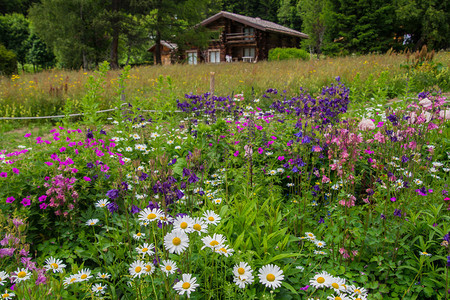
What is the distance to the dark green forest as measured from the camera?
21.9m

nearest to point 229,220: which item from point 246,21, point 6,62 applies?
point 6,62

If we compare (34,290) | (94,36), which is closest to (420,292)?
(34,290)

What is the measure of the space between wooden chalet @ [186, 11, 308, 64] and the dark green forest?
3.49 m

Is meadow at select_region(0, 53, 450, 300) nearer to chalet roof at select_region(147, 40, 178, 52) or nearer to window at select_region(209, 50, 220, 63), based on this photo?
chalet roof at select_region(147, 40, 178, 52)

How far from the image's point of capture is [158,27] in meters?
23.4

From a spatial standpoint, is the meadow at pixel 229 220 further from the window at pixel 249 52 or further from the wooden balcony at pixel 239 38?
the window at pixel 249 52

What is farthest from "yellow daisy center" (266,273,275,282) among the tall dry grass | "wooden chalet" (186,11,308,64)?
"wooden chalet" (186,11,308,64)

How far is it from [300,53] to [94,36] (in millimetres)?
17471

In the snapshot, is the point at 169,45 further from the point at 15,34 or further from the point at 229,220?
the point at 229,220

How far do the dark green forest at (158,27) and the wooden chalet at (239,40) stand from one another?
3.49 m

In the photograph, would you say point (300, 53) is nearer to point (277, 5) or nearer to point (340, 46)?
point (340, 46)

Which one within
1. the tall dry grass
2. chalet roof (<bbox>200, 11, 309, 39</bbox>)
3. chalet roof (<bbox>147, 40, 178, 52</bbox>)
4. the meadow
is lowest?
the meadow

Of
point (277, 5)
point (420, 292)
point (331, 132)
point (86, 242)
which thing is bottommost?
point (420, 292)

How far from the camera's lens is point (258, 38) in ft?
99.8
